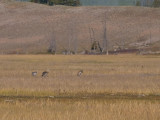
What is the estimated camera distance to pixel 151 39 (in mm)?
92000

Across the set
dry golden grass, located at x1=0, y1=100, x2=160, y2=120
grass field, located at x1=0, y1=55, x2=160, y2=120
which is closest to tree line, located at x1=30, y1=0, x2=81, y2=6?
grass field, located at x1=0, y1=55, x2=160, y2=120

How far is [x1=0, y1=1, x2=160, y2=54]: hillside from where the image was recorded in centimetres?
9550

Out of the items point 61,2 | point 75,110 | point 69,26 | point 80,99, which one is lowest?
point 80,99

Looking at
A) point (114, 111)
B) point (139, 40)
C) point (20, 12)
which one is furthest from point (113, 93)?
point (20, 12)

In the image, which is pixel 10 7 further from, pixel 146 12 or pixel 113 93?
pixel 113 93

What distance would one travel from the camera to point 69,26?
11181 cm

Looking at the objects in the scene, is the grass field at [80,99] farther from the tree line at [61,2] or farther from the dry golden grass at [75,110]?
A: the tree line at [61,2]

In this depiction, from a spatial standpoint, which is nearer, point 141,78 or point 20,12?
point 141,78

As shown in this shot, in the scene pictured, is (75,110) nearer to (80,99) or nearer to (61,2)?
(80,99)

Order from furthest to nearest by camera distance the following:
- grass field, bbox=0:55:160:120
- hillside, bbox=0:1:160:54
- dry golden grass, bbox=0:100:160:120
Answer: hillside, bbox=0:1:160:54
grass field, bbox=0:55:160:120
dry golden grass, bbox=0:100:160:120

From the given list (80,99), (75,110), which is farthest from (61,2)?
(75,110)

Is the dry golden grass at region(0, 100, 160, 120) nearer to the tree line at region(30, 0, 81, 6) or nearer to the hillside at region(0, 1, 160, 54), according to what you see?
the hillside at region(0, 1, 160, 54)

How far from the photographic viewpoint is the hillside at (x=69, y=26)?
95500mm

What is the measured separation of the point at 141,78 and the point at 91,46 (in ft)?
186
